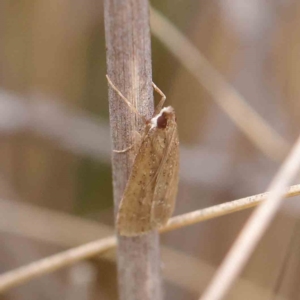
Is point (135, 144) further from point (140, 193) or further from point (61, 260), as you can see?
point (61, 260)

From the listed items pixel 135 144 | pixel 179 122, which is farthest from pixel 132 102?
pixel 179 122

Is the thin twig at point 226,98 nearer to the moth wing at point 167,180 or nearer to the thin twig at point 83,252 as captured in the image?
the moth wing at point 167,180

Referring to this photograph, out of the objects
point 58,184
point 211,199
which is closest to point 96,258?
point 58,184

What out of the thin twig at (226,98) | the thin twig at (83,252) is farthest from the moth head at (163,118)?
the thin twig at (226,98)

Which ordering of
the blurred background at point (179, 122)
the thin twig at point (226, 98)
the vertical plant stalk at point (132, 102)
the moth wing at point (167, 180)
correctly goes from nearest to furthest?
the vertical plant stalk at point (132, 102)
the moth wing at point (167, 180)
the thin twig at point (226, 98)
the blurred background at point (179, 122)

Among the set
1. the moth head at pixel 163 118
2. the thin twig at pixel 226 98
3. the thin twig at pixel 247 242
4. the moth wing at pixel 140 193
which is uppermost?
the thin twig at pixel 226 98

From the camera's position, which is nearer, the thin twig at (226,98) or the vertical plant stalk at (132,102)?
the vertical plant stalk at (132,102)

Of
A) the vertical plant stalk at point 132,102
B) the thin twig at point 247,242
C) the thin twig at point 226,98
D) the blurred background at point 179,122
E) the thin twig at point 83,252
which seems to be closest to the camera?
the thin twig at point 247,242

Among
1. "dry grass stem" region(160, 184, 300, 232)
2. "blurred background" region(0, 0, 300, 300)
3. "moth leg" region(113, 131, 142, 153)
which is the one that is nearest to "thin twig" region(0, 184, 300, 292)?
"dry grass stem" region(160, 184, 300, 232)
